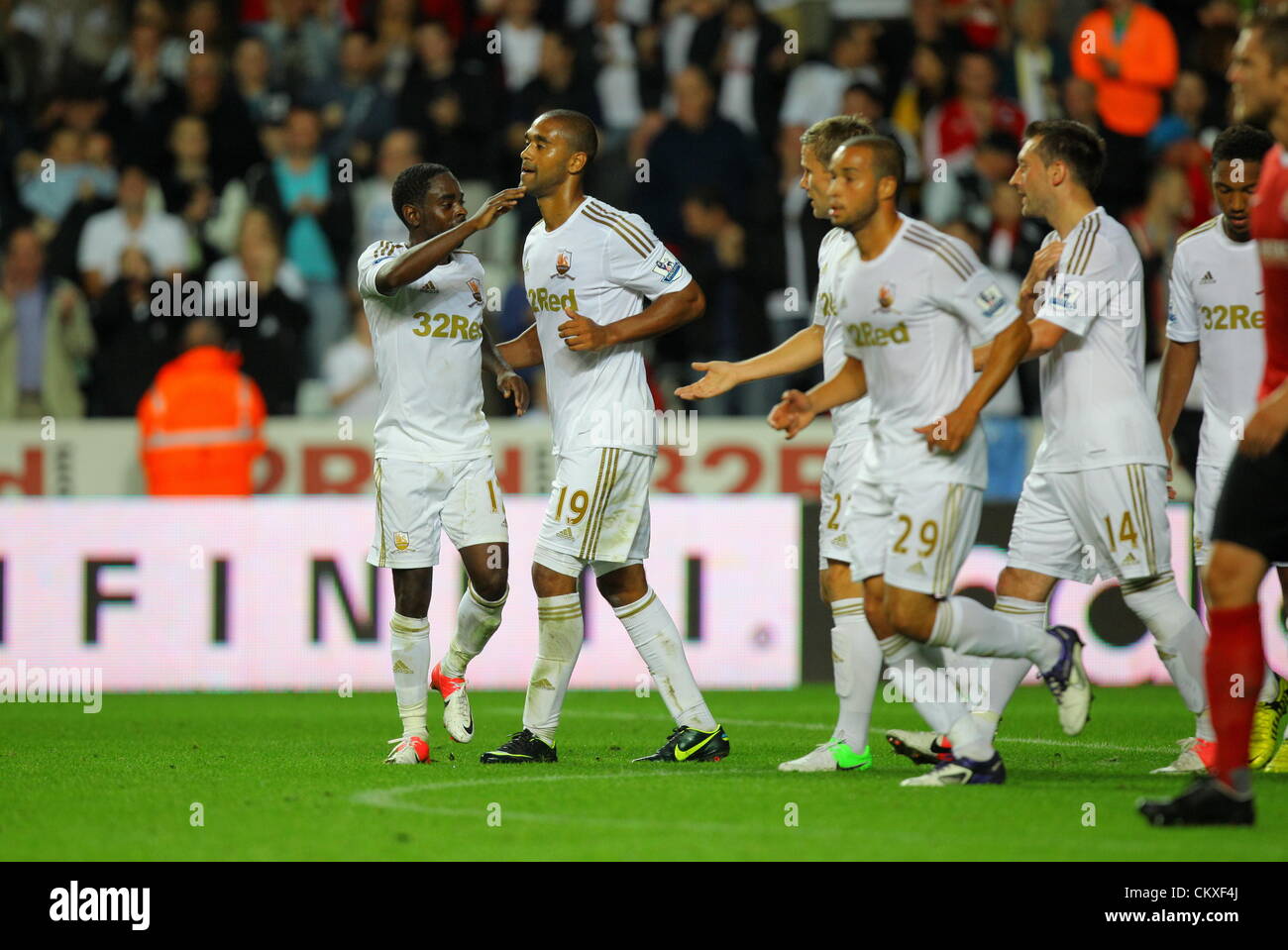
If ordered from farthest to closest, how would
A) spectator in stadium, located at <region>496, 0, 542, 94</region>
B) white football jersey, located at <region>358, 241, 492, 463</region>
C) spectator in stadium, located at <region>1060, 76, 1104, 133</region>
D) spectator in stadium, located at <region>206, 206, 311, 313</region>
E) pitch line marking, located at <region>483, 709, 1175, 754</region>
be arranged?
spectator in stadium, located at <region>496, 0, 542, 94</region> → spectator in stadium, located at <region>1060, 76, 1104, 133</region> → spectator in stadium, located at <region>206, 206, 311, 313</region> → pitch line marking, located at <region>483, 709, 1175, 754</region> → white football jersey, located at <region>358, 241, 492, 463</region>

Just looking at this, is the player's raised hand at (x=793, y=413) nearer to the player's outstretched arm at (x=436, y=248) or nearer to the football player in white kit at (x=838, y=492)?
the football player in white kit at (x=838, y=492)

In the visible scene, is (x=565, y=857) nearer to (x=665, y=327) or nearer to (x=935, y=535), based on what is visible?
(x=935, y=535)

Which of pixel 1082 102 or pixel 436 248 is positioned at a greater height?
pixel 1082 102

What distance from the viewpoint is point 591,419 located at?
23.9 ft

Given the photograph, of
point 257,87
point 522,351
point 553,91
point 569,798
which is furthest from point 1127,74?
point 569,798

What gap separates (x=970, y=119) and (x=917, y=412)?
863 cm

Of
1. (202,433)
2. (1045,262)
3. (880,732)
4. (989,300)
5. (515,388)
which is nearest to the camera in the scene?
(989,300)

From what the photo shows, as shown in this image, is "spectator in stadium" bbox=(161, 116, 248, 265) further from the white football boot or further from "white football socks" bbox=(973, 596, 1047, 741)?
"white football socks" bbox=(973, 596, 1047, 741)

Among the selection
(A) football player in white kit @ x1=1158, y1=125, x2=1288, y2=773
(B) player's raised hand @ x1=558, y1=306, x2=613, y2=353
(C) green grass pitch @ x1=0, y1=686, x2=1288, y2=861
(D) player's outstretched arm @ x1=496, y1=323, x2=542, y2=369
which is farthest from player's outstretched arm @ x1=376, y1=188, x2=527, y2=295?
(A) football player in white kit @ x1=1158, y1=125, x2=1288, y2=773

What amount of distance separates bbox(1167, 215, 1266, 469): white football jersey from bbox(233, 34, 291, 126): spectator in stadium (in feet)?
30.2

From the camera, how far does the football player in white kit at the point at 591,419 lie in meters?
7.26

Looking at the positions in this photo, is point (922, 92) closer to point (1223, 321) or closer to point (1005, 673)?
point (1223, 321)

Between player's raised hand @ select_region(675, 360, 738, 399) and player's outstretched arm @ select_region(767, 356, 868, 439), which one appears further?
player's raised hand @ select_region(675, 360, 738, 399)

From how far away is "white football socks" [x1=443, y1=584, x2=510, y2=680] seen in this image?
7848 millimetres
